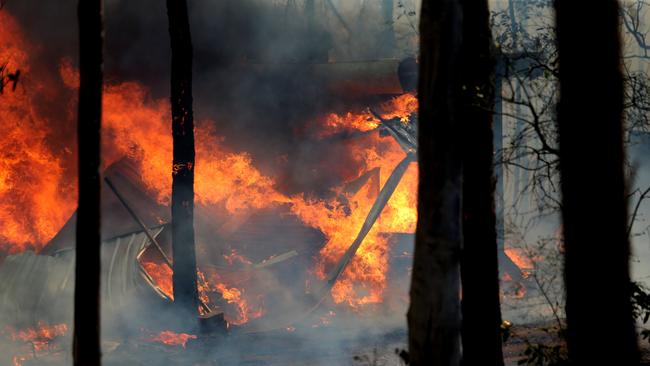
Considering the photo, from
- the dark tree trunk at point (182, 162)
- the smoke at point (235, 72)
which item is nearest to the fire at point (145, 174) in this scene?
the smoke at point (235, 72)

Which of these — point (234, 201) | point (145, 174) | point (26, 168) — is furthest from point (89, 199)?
point (26, 168)

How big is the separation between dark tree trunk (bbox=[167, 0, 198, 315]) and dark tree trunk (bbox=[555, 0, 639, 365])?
8.91 meters

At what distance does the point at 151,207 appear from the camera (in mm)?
17984

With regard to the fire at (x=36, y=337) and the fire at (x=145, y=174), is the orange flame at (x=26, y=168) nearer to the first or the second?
the fire at (x=145, y=174)

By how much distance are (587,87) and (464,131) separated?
2039 millimetres

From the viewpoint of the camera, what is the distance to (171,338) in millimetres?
13258

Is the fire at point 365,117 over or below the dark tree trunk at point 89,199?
over

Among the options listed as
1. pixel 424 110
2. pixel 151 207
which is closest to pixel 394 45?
pixel 151 207

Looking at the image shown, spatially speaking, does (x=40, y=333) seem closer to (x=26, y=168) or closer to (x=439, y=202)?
(x=26, y=168)

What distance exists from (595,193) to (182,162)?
9349 mm

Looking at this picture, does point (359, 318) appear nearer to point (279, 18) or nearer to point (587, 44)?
point (587, 44)

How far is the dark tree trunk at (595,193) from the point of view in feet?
20.4

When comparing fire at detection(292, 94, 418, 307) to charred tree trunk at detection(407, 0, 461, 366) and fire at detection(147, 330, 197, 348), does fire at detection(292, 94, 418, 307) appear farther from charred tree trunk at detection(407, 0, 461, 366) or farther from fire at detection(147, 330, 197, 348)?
charred tree trunk at detection(407, 0, 461, 366)

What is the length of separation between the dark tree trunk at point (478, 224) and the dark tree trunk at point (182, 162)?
282 inches
